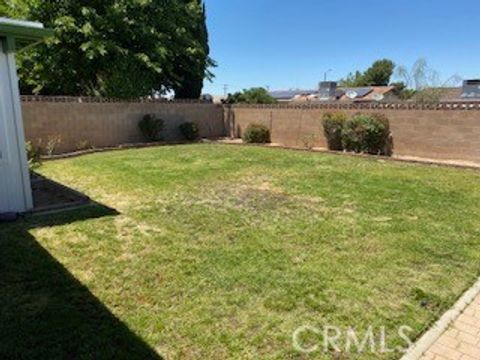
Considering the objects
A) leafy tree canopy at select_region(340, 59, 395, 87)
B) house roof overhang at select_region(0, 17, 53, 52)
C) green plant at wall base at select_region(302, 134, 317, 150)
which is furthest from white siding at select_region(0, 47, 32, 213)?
leafy tree canopy at select_region(340, 59, 395, 87)

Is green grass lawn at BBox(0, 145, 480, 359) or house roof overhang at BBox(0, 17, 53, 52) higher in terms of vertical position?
house roof overhang at BBox(0, 17, 53, 52)

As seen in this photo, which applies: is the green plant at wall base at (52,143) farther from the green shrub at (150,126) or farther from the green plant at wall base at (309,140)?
the green plant at wall base at (309,140)

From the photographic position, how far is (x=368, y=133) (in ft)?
41.9

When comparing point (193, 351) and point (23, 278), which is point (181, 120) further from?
point (193, 351)

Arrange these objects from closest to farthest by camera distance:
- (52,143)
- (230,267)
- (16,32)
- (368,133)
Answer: (230,267) < (16,32) < (368,133) < (52,143)

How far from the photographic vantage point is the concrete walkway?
2.99 m

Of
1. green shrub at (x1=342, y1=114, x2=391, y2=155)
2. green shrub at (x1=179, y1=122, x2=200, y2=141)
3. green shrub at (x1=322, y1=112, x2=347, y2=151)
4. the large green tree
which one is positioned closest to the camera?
green shrub at (x1=342, y1=114, x2=391, y2=155)

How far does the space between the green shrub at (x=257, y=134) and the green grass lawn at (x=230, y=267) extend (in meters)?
7.96

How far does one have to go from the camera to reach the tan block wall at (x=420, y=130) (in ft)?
37.1

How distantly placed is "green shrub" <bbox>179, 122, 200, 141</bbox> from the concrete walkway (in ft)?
47.0

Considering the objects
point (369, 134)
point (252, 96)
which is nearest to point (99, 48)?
point (369, 134)

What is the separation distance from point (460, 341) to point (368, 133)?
10.2m

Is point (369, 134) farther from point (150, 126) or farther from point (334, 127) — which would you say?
point (150, 126)

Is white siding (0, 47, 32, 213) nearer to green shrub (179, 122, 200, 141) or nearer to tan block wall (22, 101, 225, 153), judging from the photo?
tan block wall (22, 101, 225, 153)
